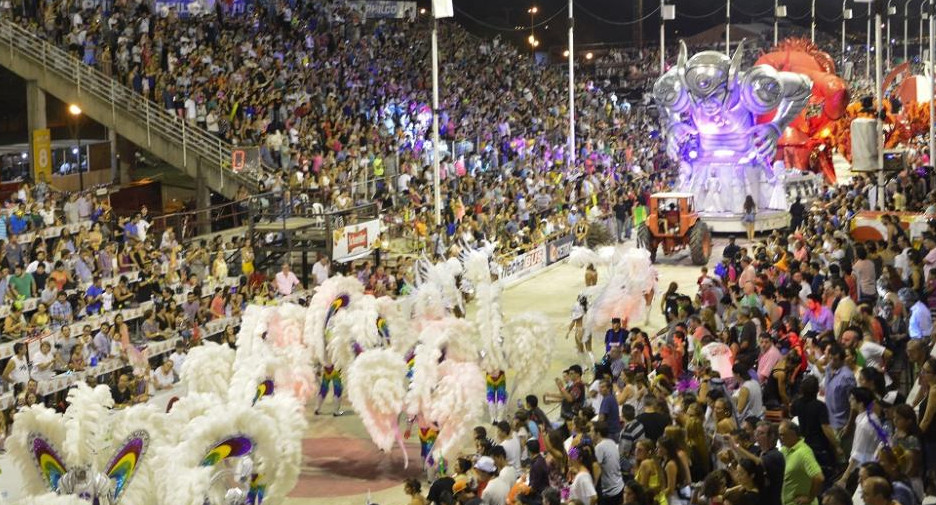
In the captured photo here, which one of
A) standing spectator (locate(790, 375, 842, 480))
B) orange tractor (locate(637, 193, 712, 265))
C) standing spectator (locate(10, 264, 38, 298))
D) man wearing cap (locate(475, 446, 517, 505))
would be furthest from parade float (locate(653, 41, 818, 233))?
man wearing cap (locate(475, 446, 517, 505))

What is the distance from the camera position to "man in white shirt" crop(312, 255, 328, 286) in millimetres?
23094

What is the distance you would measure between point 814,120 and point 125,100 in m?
20.9

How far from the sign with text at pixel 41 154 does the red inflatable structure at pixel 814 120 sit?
798 inches

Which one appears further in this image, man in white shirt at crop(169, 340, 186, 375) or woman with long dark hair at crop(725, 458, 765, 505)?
man in white shirt at crop(169, 340, 186, 375)

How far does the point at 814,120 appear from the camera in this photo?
133 feet

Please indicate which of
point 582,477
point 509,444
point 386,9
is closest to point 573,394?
point 509,444

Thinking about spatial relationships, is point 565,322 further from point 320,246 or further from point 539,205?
point 539,205

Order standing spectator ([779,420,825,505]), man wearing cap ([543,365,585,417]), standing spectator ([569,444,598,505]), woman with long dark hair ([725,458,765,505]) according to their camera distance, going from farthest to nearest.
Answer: man wearing cap ([543,365,585,417]) < standing spectator ([569,444,598,505]) < standing spectator ([779,420,825,505]) < woman with long dark hair ([725,458,765,505])

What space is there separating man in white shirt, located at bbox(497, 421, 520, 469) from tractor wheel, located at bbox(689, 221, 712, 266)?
54.4ft

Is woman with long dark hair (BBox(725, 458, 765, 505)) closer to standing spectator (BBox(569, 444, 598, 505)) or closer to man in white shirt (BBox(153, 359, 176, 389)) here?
standing spectator (BBox(569, 444, 598, 505))

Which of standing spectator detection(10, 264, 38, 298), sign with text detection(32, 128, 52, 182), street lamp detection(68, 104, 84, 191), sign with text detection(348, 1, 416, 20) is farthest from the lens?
sign with text detection(348, 1, 416, 20)

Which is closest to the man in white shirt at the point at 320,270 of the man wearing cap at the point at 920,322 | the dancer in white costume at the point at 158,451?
the dancer in white costume at the point at 158,451

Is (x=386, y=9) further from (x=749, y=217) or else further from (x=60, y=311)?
(x=60, y=311)

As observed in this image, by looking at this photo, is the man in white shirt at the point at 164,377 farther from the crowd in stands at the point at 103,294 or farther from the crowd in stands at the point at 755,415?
the crowd in stands at the point at 755,415
